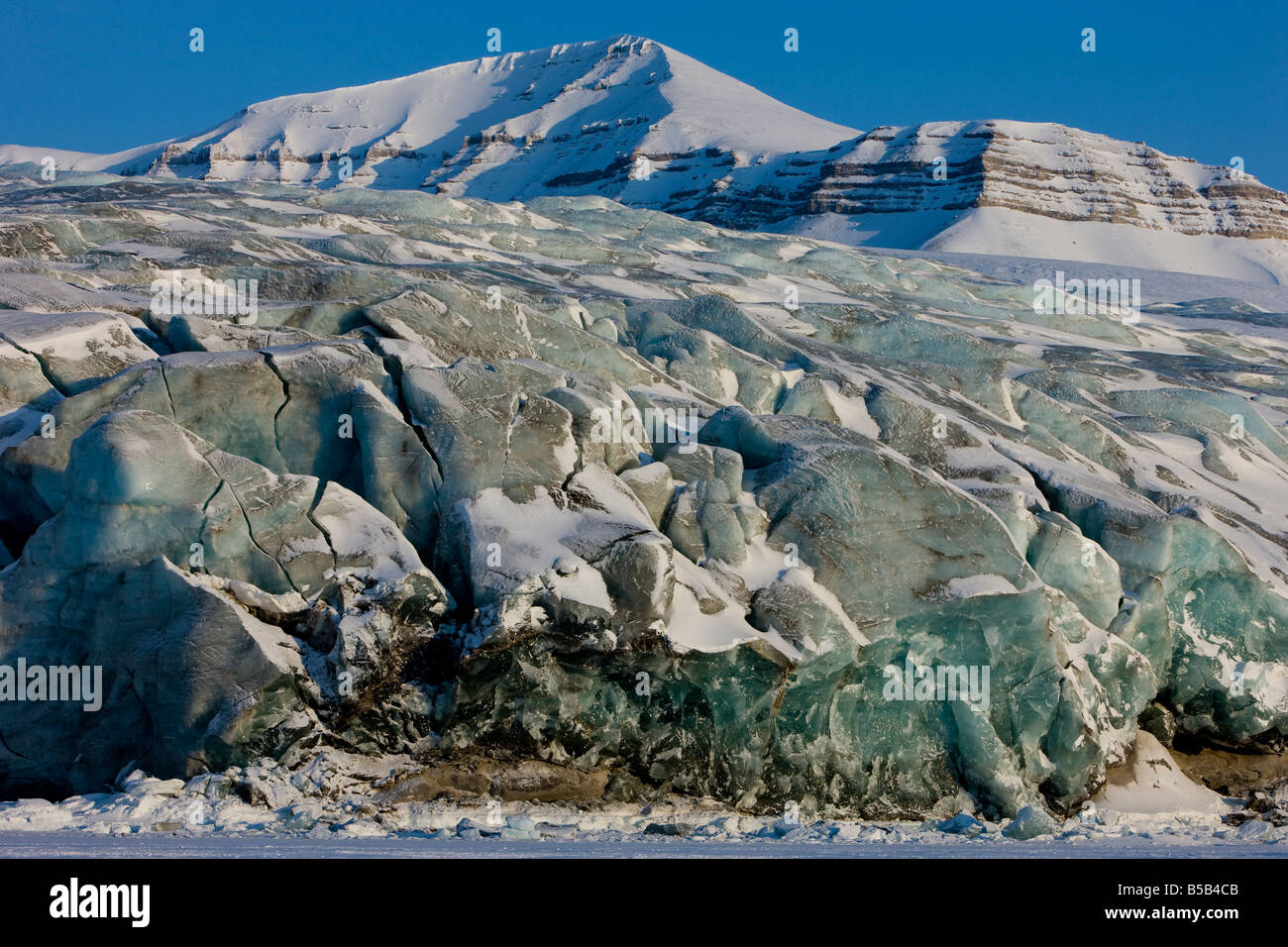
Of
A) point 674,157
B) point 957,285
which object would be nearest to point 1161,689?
point 957,285

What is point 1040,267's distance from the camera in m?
79.5

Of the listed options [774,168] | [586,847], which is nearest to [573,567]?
[586,847]

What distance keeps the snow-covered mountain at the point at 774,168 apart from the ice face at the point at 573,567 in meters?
103

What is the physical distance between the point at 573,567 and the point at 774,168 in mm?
136711

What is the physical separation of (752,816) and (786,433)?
5577mm

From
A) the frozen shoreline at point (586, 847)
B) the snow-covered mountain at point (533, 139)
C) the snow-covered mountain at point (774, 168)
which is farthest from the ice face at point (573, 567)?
the snow-covered mountain at point (533, 139)

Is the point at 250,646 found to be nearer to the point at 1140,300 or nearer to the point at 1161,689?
the point at 1161,689

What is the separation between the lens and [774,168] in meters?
142

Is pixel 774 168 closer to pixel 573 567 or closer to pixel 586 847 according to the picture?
pixel 573 567

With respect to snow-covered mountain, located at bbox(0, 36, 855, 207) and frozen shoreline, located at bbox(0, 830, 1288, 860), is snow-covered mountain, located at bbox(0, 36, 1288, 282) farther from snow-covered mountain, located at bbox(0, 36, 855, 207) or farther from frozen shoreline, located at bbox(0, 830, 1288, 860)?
frozen shoreline, located at bbox(0, 830, 1288, 860)

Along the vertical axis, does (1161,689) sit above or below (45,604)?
below

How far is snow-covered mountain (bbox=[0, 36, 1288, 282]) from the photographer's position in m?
126

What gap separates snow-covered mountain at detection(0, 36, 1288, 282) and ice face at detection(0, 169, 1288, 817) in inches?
4072
